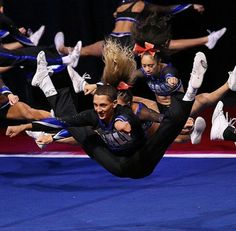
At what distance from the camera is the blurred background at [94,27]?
8.63 meters

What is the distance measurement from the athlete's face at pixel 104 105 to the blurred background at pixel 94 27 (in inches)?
137

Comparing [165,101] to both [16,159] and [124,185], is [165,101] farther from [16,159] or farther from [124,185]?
[16,159]

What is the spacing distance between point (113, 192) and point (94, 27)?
288 centimetres

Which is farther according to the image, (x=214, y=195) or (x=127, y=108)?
(x=214, y=195)

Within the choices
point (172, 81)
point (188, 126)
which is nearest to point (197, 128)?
point (188, 126)

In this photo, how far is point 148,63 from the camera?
5.96 m

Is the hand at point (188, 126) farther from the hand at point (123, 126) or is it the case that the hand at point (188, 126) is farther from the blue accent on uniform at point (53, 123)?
the hand at point (123, 126)

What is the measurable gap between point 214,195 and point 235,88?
0.84m

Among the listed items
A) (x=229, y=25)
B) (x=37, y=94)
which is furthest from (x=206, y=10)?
(x=37, y=94)

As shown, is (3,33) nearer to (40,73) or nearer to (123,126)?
(40,73)

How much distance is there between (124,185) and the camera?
253 inches

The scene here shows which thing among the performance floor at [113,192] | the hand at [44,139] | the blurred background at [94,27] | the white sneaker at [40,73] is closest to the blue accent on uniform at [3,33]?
the performance floor at [113,192]

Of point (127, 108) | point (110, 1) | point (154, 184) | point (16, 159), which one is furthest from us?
point (110, 1)

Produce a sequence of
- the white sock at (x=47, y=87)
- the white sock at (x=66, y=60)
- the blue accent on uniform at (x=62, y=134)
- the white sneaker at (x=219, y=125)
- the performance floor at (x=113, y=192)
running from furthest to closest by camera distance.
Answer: the white sock at (x=66, y=60)
the white sneaker at (x=219, y=125)
the white sock at (x=47, y=87)
the blue accent on uniform at (x=62, y=134)
the performance floor at (x=113, y=192)
